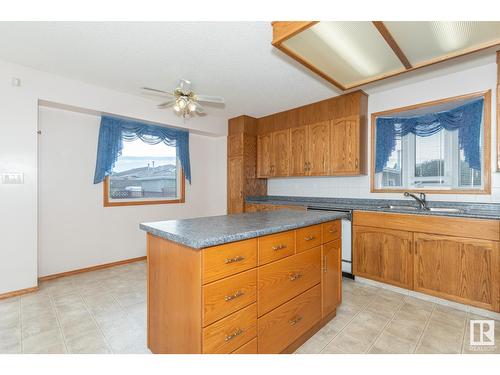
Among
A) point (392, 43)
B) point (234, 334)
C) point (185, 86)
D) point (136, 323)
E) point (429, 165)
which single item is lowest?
point (136, 323)

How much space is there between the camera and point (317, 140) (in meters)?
3.90

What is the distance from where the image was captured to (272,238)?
1568 mm

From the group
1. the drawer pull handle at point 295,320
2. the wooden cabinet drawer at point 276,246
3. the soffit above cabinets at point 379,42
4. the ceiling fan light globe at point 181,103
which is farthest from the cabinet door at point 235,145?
the drawer pull handle at point 295,320

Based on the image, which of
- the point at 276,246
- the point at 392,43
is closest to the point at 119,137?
the point at 276,246

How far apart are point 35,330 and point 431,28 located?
3.69 m

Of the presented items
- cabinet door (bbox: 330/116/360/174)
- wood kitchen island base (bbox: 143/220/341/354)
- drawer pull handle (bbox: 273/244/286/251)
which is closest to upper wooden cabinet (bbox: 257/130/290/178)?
cabinet door (bbox: 330/116/360/174)

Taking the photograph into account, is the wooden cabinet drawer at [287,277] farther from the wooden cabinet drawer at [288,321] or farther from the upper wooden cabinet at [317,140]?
the upper wooden cabinet at [317,140]

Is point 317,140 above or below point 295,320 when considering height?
above

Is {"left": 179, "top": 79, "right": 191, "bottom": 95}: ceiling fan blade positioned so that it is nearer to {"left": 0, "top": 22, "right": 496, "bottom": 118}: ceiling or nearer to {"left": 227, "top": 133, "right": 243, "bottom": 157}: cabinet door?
{"left": 0, "top": 22, "right": 496, "bottom": 118}: ceiling

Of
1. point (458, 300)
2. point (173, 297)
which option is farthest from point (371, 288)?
point (173, 297)

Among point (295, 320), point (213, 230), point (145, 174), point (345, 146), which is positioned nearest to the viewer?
point (213, 230)

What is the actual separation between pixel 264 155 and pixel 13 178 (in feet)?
11.6

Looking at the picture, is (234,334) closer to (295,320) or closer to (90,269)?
(295,320)
